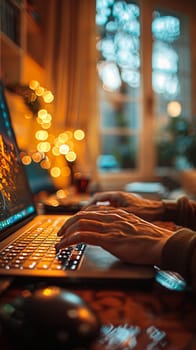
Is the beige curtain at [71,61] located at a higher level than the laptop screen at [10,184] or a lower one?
higher

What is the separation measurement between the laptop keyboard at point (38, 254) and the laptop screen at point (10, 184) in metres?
0.06

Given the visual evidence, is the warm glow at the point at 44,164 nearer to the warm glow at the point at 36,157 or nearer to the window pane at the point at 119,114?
the warm glow at the point at 36,157

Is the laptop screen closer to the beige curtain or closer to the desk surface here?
the desk surface

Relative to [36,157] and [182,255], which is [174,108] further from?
[182,255]

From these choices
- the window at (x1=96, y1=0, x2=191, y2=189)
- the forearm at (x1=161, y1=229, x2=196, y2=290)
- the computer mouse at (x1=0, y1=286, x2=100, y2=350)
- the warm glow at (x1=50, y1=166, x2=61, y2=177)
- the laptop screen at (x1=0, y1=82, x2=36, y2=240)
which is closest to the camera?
the computer mouse at (x1=0, y1=286, x2=100, y2=350)

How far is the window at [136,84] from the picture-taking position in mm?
2975

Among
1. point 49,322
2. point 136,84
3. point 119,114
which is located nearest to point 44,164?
point 119,114

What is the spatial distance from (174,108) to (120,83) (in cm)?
58

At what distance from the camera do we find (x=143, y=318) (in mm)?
368

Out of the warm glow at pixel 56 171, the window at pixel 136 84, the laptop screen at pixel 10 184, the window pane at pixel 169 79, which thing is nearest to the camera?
the laptop screen at pixel 10 184

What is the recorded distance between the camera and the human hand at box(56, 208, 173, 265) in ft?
1.63

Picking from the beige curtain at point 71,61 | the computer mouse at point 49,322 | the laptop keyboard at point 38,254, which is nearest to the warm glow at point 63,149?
the beige curtain at point 71,61

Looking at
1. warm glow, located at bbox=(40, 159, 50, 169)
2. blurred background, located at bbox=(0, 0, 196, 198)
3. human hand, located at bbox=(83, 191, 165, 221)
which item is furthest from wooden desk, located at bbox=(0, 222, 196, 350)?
blurred background, located at bbox=(0, 0, 196, 198)

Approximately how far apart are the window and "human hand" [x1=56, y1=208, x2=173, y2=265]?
2414 millimetres
